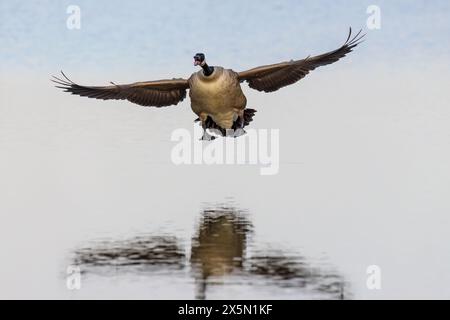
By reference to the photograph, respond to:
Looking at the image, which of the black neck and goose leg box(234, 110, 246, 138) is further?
goose leg box(234, 110, 246, 138)

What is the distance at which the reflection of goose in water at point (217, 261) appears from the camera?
42.0ft

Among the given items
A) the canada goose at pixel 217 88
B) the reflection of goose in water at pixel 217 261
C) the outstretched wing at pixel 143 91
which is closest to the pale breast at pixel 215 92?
the canada goose at pixel 217 88

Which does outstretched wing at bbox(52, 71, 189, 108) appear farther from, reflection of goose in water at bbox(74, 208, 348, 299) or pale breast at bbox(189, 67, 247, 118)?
reflection of goose in water at bbox(74, 208, 348, 299)

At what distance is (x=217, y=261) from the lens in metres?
13.8

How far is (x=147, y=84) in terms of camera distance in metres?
19.7

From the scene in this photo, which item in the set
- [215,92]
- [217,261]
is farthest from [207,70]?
[217,261]

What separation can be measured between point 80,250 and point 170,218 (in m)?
2.24

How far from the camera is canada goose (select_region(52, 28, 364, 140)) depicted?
18.8 metres

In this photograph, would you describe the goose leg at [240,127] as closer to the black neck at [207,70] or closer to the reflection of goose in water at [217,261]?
the black neck at [207,70]

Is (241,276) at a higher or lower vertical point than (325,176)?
lower

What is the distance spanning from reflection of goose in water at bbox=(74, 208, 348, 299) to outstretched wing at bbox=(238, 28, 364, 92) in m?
3.88

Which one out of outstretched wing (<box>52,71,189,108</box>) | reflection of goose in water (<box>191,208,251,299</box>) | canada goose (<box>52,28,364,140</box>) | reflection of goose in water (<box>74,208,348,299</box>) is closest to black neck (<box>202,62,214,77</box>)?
canada goose (<box>52,28,364,140</box>)

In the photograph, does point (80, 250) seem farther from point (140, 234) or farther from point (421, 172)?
point (421, 172)
